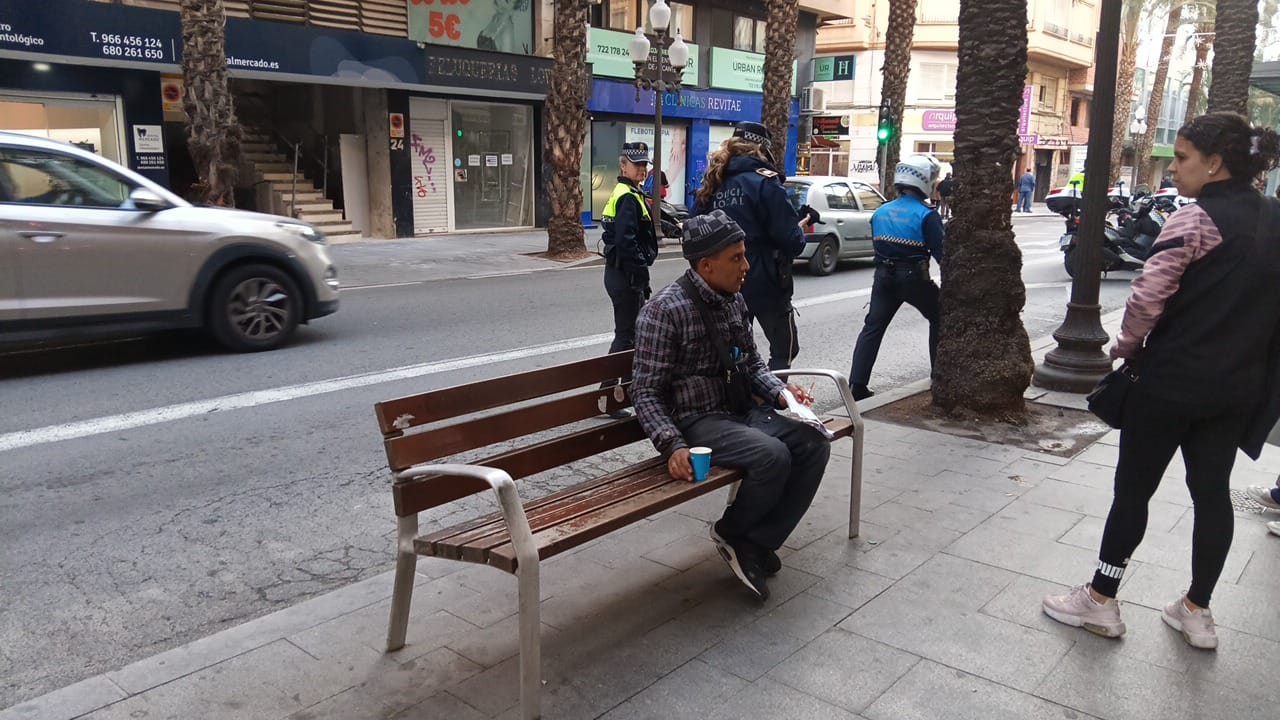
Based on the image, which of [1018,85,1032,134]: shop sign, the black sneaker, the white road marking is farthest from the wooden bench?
[1018,85,1032,134]: shop sign

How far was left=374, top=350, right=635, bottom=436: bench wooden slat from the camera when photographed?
3.12 m

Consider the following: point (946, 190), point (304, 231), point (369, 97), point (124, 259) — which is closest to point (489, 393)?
point (124, 259)

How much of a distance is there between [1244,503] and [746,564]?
2.89 m

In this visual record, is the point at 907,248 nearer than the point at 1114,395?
No

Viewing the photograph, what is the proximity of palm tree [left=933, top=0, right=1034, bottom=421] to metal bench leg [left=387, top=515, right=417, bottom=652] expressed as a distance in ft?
14.2

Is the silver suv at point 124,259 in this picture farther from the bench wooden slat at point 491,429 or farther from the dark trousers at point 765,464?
the dark trousers at point 765,464

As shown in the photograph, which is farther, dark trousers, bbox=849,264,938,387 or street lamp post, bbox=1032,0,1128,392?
street lamp post, bbox=1032,0,1128,392

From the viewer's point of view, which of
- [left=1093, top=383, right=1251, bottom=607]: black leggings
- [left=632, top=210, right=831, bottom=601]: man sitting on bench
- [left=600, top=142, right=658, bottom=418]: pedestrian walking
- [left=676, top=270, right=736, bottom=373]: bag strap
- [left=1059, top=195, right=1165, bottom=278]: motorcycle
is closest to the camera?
[left=1093, top=383, right=1251, bottom=607]: black leggings

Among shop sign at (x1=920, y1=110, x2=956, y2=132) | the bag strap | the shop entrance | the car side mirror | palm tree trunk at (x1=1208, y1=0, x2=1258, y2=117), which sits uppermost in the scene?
shop sign at (x1=920, y1=110, x2=956, y2=132)

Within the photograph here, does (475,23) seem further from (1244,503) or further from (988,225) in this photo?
(1244,503)

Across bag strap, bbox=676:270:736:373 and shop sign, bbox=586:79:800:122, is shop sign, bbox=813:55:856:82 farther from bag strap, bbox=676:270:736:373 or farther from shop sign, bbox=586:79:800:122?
bag strap, bbox=676:270:736:373

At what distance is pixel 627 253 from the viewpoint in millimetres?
6512

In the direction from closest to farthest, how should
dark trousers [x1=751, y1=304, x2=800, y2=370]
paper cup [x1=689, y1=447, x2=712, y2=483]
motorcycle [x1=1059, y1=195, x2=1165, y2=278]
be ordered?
paper cup [x1=689, y1=447, x2=712, y2=483] < dark trousers [x1=751, y1=304, x2=800, y2=370] < motorcycle [x1=1059, y1=195, x2=1165, y2=278]

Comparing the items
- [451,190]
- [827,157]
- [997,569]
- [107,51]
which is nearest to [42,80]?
[107,51]
